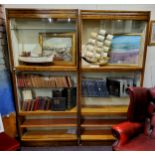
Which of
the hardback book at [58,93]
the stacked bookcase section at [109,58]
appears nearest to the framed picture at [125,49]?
the stacked bookcase section at [109,58]

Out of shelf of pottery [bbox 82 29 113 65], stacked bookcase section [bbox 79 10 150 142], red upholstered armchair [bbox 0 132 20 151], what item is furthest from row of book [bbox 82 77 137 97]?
red upholstered armchair [bbox 0 132 20 151]

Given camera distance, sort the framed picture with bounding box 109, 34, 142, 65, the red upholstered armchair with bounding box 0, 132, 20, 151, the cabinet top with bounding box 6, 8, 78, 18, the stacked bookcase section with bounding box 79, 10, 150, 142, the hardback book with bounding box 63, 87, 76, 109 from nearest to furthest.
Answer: the red upholstered armchair with bounding box 0, 132, 20, 151, the cabinet top with bounding box 6, 8, 78, 18, the stacked bookcase section with bounding box 79, 10, 150, 142, the framed picture with bounding box 109, 34, 142, 65, the hardback book with bounding box 63, 87, 76, 109

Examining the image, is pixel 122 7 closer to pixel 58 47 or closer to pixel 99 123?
pixel 58 47

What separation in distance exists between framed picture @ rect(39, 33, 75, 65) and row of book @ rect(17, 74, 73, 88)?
0.21m

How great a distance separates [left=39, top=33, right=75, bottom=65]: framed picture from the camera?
7.08 ft

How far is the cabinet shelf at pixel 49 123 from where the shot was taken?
7.55 feet

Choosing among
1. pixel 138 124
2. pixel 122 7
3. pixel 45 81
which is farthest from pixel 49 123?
pixel 122 7

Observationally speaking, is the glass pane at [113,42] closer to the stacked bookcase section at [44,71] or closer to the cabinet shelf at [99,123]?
the stacked bookcase section at [44,71]

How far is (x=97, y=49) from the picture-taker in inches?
84.7

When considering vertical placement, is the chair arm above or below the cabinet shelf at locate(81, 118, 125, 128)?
above

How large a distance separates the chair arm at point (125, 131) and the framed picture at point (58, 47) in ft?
3.13

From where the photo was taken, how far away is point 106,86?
7.54 feet

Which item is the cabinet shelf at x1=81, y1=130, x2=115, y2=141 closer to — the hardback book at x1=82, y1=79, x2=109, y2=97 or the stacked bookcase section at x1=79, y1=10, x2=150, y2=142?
the stacked bookcase section at x1=79, y1=10, x2=150, y2=142

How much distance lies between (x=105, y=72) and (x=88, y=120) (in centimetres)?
74
